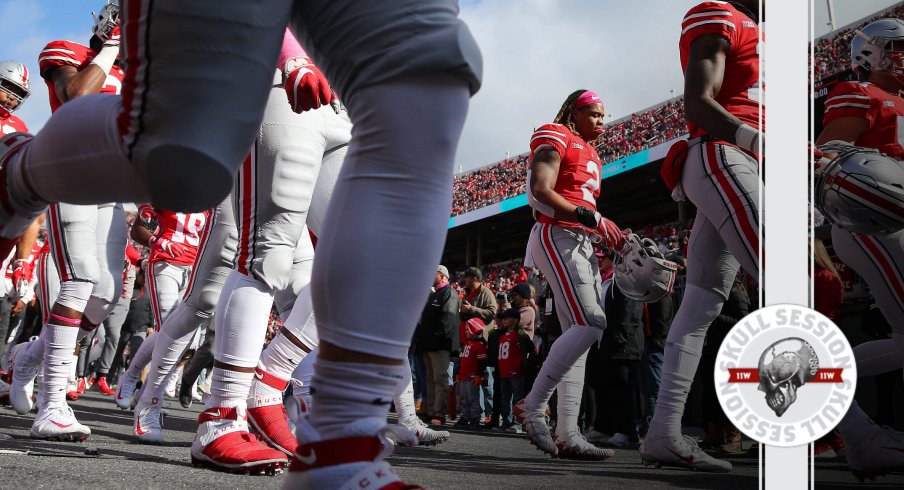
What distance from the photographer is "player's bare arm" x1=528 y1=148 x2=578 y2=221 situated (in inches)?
163

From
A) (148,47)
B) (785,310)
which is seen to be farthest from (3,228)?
(785,310)

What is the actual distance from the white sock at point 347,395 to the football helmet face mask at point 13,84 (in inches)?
164

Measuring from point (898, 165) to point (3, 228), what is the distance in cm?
250

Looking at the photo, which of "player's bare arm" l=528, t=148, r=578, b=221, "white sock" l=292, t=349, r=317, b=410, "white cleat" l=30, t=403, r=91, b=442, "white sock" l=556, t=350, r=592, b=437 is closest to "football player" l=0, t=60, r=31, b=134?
"white cleat" l=30, t=403, r=91, b=442

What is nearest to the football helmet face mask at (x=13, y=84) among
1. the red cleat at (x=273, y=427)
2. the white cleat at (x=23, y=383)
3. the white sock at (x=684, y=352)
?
the white cleat at (x=23, y=383)

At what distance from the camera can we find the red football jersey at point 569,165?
442 centimetres

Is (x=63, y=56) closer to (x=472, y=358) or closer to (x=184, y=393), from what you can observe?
(x=184, y=393)

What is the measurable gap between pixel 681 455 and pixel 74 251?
264cm

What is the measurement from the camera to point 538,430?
4.16 meters

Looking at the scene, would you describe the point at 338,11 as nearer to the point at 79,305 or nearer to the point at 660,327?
the point at 79,305

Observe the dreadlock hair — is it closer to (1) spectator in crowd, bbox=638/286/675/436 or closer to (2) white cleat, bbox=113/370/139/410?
(1) spectator in crowd, bbox=638/286/675/436

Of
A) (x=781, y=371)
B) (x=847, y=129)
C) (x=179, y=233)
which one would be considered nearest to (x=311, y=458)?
(x=781, y=371)

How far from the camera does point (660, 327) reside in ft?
21.6

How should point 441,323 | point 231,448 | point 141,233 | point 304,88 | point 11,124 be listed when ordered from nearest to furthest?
point 304,88, point 231,448, point 11,124, point 141,233, point 441,323
